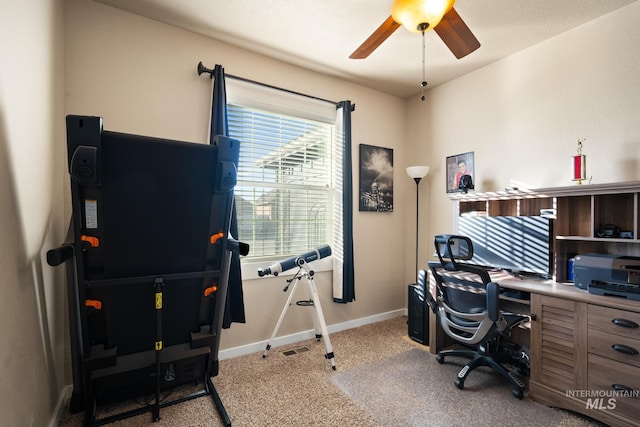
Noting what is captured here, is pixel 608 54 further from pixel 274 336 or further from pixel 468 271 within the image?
pixel 274 336

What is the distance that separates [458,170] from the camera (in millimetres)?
3406

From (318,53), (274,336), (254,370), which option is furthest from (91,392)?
(318,53)

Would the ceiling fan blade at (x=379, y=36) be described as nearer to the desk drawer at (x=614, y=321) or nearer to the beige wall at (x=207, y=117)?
the beige wall at (x=207, y=117)

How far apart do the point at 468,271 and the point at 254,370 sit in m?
1.87

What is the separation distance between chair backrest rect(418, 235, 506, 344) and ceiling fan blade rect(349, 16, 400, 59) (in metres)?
1.41

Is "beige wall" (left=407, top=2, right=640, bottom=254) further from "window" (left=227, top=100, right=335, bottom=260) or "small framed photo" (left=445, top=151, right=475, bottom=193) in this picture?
"window" (left=227, top=100, right=335, bottom=260)

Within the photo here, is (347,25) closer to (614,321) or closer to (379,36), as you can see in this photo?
(379,36)

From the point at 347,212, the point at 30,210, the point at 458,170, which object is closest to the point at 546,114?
the point at 458,170

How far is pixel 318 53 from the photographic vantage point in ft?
9.55

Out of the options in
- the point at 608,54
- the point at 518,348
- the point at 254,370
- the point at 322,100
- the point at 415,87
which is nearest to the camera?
the point at 608,54

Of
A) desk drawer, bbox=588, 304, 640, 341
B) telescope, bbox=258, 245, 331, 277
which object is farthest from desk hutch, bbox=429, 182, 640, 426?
telescope, bbox=258, 245, 331, 277

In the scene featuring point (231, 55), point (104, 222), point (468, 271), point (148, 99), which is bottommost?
point (468, 271)

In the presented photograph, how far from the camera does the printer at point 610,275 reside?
1.89m

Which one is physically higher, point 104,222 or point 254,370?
point 104,222
